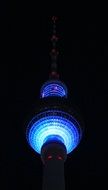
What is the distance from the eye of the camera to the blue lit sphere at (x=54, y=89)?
5598 cm

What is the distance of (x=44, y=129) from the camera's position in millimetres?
49219

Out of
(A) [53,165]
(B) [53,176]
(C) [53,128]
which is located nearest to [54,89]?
(C) [53,128]

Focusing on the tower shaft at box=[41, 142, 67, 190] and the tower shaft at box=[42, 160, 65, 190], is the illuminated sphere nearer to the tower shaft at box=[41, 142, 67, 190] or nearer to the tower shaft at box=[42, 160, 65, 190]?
the tower shaft at box=[41, 142, 67, 190]

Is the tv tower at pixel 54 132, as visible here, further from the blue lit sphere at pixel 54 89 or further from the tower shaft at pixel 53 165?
the blue lit sphere at pixel 54 89

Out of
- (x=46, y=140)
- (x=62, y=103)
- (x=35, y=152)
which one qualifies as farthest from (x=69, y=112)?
(x=35, y=152)

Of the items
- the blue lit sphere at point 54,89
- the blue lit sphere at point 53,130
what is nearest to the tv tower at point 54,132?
the blue lit sphere at point 53,130

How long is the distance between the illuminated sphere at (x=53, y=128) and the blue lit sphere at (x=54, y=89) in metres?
6.07

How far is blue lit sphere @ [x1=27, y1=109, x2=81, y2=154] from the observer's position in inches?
1893

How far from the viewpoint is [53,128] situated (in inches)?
1964

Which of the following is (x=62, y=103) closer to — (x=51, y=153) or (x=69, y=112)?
(x=69, y=112)

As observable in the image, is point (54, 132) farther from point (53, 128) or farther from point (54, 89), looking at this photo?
point (54, 89)

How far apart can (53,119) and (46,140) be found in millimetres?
2713

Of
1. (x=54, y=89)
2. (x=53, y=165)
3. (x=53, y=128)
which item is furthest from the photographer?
(x=54, y=89)

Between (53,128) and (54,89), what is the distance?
26.8 ft
